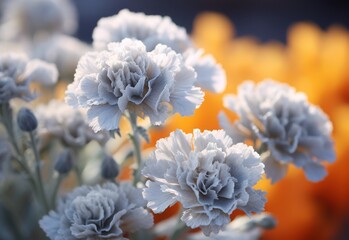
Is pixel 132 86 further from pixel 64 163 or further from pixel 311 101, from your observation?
pixel 311 101

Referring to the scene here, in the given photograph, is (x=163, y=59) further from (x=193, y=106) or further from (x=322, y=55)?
(x=322, y=55)

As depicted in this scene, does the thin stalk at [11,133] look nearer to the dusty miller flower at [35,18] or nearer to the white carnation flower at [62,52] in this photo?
the white carnation flower at [62,52]

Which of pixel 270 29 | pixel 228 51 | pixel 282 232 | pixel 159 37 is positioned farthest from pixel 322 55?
pixel 270 29

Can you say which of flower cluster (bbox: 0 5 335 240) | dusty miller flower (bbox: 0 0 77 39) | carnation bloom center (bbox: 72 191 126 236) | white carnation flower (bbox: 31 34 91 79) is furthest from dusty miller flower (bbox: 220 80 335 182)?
dusty miller flower (bbox: 0 0 77 39)

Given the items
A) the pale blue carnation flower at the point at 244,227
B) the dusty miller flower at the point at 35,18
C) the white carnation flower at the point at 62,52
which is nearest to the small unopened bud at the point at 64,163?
the pale blue carnation flower at the point at 244,227

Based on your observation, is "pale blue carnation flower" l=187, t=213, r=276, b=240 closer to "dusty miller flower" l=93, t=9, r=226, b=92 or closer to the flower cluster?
the flower cluster

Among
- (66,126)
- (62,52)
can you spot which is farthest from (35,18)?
(66,126)
